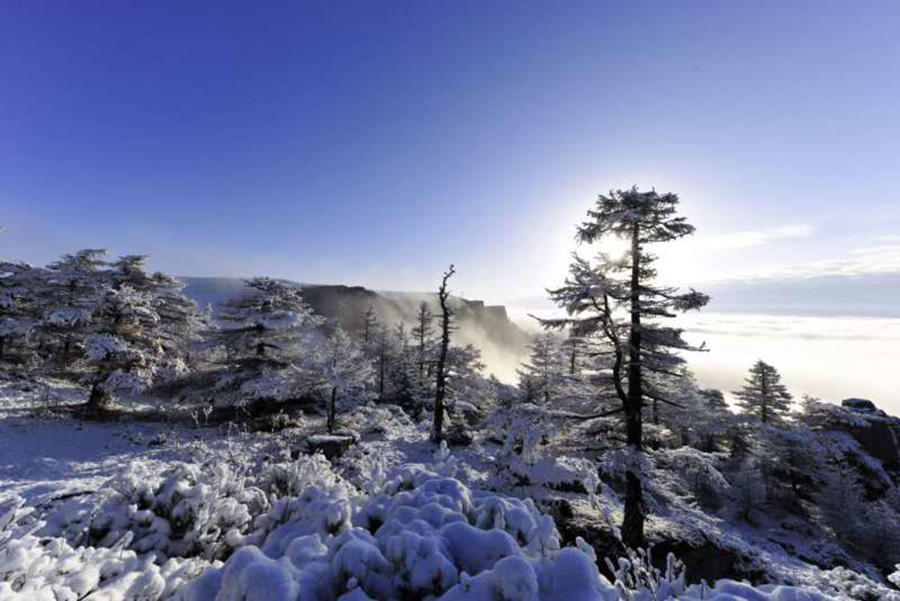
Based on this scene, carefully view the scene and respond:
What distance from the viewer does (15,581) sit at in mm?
3109

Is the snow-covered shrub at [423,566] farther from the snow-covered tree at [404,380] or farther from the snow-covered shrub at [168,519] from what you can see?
the snow-covered tree at [404,380]

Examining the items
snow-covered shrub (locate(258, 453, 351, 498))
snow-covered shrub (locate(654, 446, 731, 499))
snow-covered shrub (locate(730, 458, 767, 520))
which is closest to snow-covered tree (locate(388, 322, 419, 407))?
snow-covered shrub (locate(654, 446, 731, 499))

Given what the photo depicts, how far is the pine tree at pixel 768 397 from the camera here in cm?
3491

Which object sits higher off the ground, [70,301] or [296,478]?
[70,301]

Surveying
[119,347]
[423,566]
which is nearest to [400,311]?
[119,347]

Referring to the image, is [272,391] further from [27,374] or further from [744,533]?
Result: [744,533]

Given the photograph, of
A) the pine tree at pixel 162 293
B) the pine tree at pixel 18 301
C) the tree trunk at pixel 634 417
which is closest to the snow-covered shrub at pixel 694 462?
the tree trunk at pixel 634 417

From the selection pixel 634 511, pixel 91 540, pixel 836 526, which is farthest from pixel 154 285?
pixel 836 526

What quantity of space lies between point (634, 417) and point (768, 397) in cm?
3360

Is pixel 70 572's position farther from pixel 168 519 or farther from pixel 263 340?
pixel 263 340

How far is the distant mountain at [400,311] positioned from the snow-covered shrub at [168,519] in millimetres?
87498

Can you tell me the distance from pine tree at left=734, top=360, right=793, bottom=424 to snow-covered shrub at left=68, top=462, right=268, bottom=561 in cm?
4331

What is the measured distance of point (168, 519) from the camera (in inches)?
202

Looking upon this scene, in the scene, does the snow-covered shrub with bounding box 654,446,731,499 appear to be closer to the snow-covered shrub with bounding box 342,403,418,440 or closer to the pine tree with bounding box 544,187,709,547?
the pine tree with bounding box 544,187,709,547
